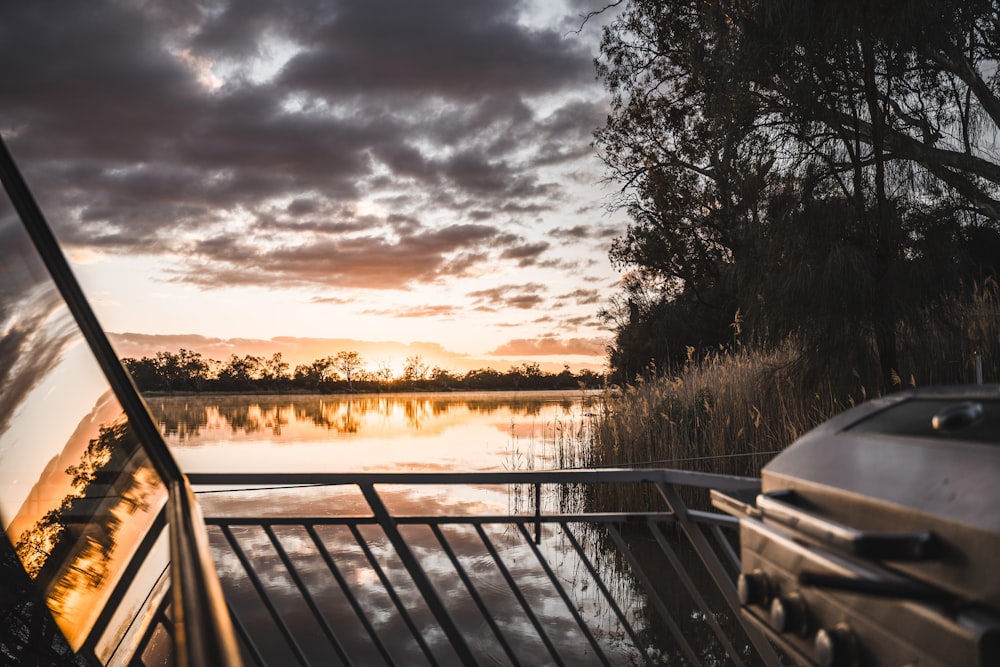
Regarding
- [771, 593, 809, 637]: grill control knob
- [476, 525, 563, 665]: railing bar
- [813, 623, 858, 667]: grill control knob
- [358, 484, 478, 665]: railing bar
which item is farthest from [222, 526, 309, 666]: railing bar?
[813, 623, 858, 667]: grill control knob

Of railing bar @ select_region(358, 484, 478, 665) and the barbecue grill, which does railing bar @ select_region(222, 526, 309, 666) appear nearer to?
railing bar @ select_region(358, 484, 478, 665)

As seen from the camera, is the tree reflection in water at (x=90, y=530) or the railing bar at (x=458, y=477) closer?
the tree reflection in water at (x=90, y=530)

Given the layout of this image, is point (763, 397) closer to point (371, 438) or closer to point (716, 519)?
point (716, 519)

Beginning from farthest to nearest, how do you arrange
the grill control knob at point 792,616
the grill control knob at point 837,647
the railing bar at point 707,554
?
1. the railing bar at point 707,554
2. the grill control knob at point 792,616
3. the grill control knob at point 837,647

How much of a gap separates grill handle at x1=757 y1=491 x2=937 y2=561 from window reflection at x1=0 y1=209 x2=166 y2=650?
83 cm

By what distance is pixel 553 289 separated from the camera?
45.2 ft

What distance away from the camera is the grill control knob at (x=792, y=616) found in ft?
3.72

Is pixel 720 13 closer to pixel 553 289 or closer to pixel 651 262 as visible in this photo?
pixel 553 289

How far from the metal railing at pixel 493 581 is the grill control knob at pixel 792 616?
1.75 ft

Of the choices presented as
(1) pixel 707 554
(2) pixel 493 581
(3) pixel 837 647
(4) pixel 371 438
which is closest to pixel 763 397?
(2) pixel 493 581

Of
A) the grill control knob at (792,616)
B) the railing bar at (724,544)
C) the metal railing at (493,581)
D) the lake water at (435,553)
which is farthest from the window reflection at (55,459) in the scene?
the railing bar at (724,544)

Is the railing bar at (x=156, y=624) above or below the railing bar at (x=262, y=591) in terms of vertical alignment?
above

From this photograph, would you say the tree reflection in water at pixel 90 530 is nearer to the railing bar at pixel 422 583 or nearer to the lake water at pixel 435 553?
the lake water at pixel 435 553

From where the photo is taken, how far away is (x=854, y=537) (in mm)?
895
